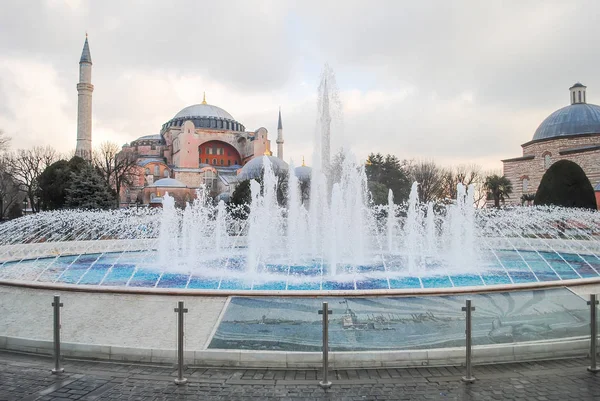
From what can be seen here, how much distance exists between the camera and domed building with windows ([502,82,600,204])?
36281 millimetres

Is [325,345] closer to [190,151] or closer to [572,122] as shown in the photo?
[572,122]

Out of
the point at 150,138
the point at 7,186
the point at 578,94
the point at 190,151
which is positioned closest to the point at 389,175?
the point at 578,94

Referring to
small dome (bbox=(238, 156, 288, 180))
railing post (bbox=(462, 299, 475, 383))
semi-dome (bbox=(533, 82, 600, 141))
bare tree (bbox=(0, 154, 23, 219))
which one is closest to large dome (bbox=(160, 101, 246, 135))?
small dome (bbox=(238, 156, 288, 180))

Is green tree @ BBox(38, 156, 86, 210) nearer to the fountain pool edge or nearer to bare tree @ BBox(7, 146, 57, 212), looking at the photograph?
bare tree @ BBox(7, 146, 57, 212)

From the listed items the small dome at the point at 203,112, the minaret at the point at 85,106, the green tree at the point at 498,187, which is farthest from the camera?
the small dome at the point at 203,112

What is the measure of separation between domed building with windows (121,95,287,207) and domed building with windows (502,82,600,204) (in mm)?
25337

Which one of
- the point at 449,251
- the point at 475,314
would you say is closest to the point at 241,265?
the point at 449,251

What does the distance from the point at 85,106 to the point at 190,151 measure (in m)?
15.8

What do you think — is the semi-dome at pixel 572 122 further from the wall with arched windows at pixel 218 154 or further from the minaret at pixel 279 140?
the wall with arched windows at pixel 218 154

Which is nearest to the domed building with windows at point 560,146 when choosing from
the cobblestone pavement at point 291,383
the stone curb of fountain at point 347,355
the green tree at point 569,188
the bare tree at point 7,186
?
the green tree at point 569,188

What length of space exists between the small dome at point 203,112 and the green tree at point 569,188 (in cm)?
5131

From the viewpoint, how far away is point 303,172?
56312 millimetres

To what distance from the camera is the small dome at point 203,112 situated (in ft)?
218

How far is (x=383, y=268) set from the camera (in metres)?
11.2
